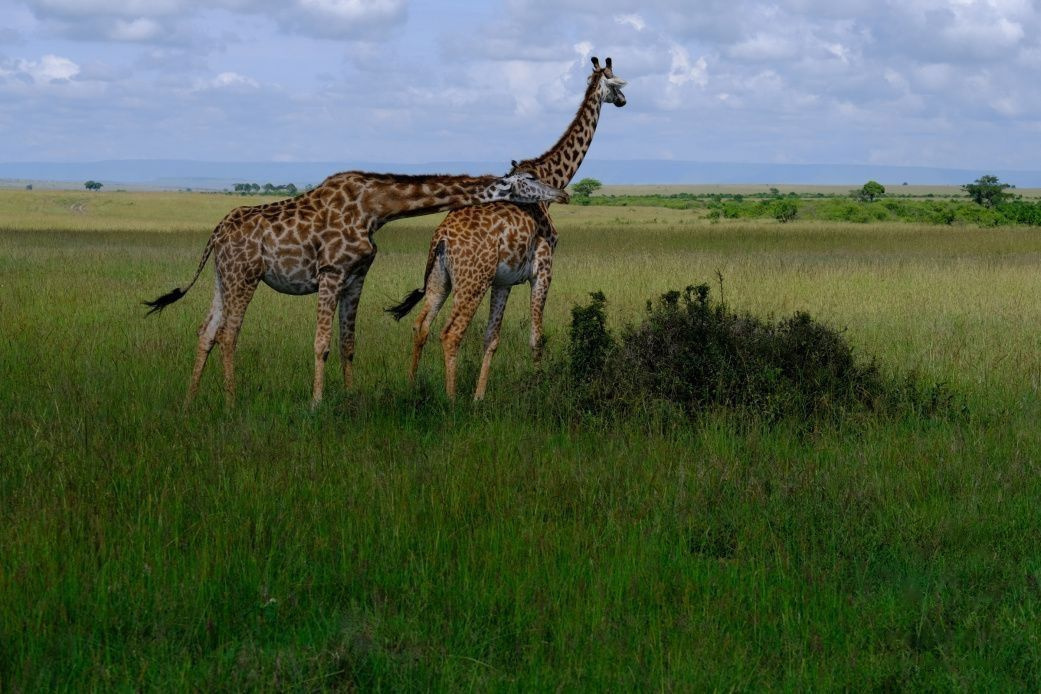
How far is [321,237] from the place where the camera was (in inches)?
328

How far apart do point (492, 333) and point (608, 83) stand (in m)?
2.81

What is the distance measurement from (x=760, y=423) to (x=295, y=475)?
335 cm

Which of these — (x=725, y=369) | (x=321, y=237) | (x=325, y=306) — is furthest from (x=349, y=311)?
(x=725, y=369)

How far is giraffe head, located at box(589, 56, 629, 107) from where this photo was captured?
402 inches

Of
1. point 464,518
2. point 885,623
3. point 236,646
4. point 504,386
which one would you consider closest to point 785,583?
point 885,623

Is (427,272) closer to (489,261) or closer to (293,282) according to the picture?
(489,261)

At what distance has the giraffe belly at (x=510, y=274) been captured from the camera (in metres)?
9.12

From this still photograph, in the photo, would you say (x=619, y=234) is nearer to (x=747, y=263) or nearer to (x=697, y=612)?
(x=747, y=263)

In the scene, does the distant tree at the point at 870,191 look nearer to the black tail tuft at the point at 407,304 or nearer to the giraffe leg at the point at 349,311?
the black tail tuft at the point at 407,304

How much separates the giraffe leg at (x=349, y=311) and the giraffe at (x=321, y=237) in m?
0.02

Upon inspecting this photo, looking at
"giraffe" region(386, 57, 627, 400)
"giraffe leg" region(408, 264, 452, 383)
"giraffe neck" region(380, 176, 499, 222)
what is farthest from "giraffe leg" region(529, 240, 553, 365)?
"giraffe neck" region(380, 176, 499, 222)

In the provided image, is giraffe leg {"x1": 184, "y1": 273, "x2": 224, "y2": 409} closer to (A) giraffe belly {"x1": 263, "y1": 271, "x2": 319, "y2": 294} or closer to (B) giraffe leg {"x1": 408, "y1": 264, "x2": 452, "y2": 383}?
(A) giraffe belly {"x1": 263, "y1": 271, "x2": 319, "y2": 294}

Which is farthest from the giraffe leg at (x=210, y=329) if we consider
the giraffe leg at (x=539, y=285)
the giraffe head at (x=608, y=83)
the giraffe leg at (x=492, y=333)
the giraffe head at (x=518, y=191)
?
the giraffe head at (x=608, y=83)

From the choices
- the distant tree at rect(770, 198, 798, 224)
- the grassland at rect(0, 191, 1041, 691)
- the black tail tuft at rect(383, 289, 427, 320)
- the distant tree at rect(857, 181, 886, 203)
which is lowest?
the grassland at rect(0, 191, 1041, 691)
